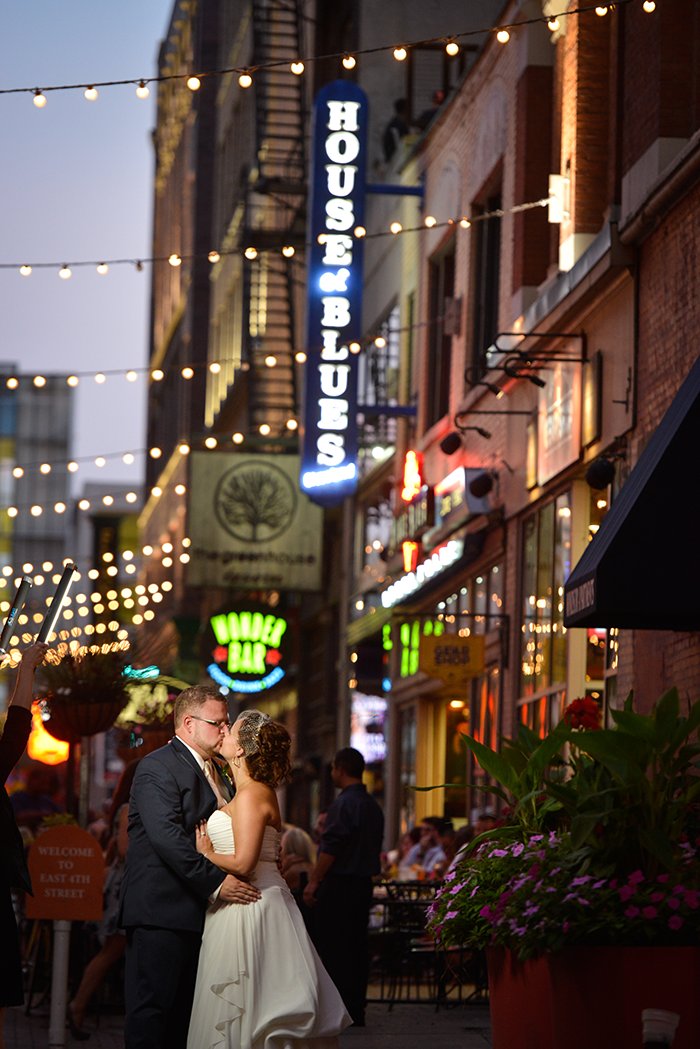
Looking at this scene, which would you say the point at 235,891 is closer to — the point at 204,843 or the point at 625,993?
the point at 204,843

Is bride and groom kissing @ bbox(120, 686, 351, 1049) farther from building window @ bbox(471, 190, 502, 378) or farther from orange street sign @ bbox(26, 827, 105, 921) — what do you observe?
building window @ bbox(471, 190, 502, 378)

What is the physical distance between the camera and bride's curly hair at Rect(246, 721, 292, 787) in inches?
288

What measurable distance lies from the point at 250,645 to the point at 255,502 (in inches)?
117

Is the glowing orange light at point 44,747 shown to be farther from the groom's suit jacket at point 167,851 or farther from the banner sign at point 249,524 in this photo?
the groom's suit jacket at point 167,851

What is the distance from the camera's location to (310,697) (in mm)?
32469

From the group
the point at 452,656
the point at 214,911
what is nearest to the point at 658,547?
the point at 214,911

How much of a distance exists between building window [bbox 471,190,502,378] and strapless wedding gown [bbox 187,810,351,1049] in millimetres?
13155

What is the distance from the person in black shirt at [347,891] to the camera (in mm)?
11698

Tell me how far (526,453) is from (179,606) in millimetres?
31805

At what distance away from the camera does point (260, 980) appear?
23.3 feet

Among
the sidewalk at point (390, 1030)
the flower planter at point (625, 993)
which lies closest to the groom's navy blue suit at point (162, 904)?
the flower planter at point (625, 993)

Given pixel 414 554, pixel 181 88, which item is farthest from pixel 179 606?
pixel 414 554

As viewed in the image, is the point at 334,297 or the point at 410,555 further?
the point at 334,297

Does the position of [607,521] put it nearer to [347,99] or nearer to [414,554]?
[414,554]
